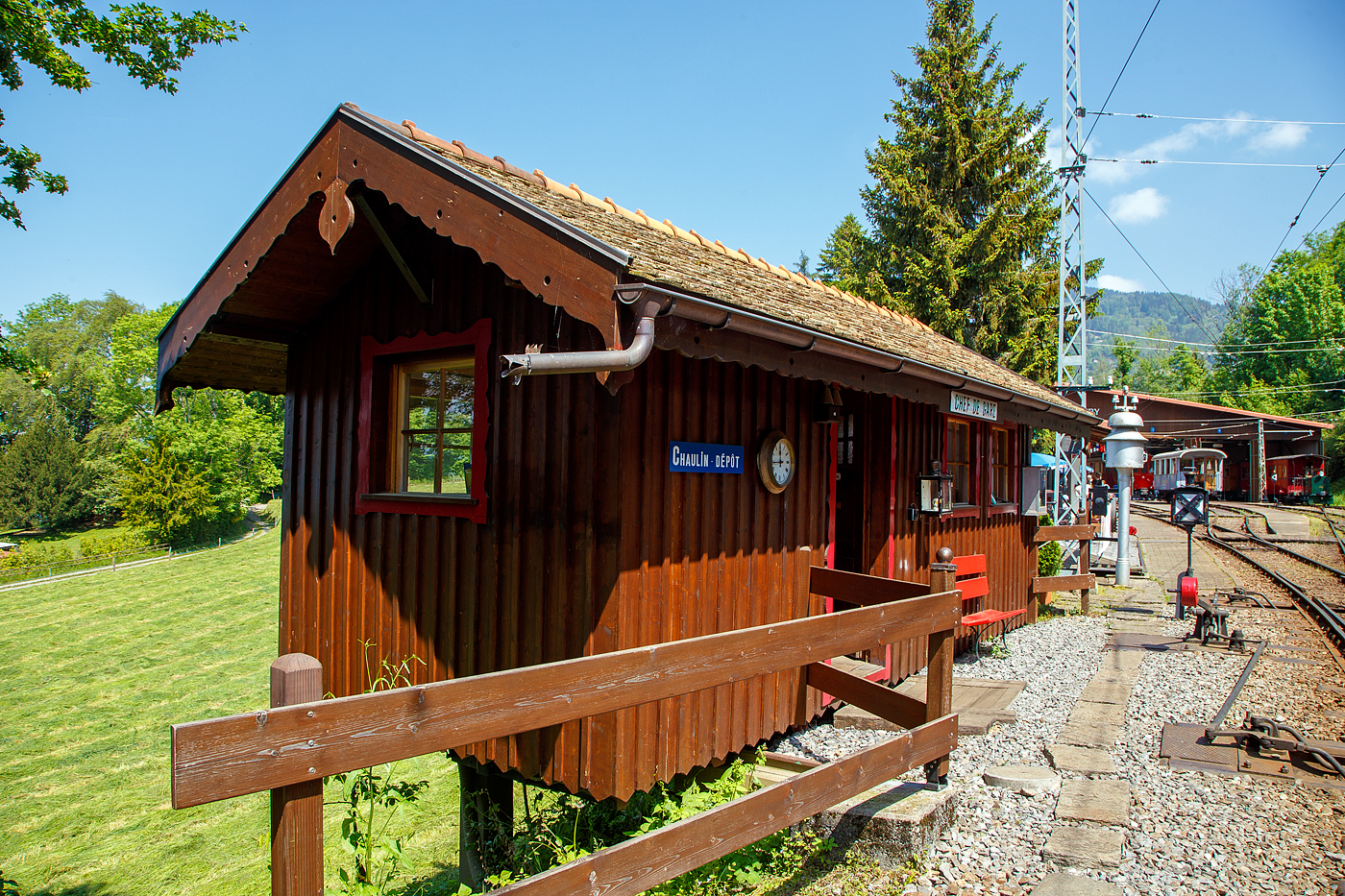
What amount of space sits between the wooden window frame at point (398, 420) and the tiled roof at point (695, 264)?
103 centimetres

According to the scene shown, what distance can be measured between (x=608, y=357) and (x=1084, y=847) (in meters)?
3.58

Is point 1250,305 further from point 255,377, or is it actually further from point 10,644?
point 10,644

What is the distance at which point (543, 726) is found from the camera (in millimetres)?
2227

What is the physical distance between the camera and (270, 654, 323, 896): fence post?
184 centimetres

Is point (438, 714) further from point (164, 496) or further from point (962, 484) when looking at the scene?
point (164, 496)

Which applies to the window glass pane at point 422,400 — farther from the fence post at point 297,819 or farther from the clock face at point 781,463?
the fence post at point 297,819

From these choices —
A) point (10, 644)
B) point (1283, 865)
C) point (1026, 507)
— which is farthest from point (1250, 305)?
point (10, 644)

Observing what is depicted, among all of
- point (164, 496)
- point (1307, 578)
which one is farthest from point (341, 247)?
point (164, 496)

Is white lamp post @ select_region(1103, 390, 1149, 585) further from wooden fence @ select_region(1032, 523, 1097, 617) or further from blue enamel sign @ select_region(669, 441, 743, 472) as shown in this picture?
blue enamel sign @ select_region(669, 441, 743, 472)

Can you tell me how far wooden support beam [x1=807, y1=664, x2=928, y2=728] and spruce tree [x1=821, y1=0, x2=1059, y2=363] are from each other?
707 inches

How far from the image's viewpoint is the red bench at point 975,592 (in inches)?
319

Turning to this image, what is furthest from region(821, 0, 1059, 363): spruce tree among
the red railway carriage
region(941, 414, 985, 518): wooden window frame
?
the red railway carriage

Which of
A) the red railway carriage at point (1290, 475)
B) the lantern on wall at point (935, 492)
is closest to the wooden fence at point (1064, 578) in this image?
the lantern on wall at point (935, 492)

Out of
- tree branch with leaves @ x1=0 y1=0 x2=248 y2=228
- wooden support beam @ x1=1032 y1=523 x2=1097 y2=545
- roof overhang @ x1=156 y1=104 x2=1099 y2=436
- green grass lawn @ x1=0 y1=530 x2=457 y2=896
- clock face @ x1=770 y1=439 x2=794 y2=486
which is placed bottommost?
green grass lawn @ x1=0 y1=530 x2=457 y2=896
